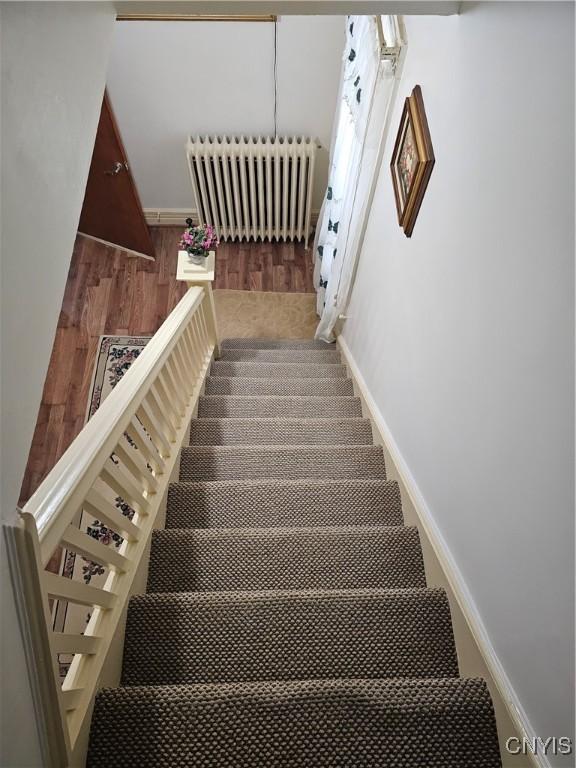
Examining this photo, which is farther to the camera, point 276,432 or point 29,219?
point 276,432

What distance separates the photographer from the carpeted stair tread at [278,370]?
317 centimetres

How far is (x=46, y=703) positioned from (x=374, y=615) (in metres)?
0.86

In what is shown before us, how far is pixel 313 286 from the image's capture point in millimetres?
4191

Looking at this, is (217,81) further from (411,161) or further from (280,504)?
(280,504)

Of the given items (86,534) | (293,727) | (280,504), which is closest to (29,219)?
(86,534)

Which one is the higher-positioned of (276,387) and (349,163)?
(349,163)

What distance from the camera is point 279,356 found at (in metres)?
3.48

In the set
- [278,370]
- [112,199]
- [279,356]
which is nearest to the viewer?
[278,370]

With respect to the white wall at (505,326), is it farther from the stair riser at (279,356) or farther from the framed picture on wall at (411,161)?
the stair riser at (279,356)

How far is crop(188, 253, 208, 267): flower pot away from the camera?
2.60 metres

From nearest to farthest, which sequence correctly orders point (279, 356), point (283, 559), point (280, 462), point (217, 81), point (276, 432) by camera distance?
point (283, 559)
point (280, 462)
point (276, 432)
point (217, 81)
point (279, 356)

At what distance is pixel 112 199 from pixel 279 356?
1.67 meters

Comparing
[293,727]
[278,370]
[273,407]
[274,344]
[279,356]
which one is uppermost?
[274,344]

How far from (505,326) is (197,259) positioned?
184 cm
